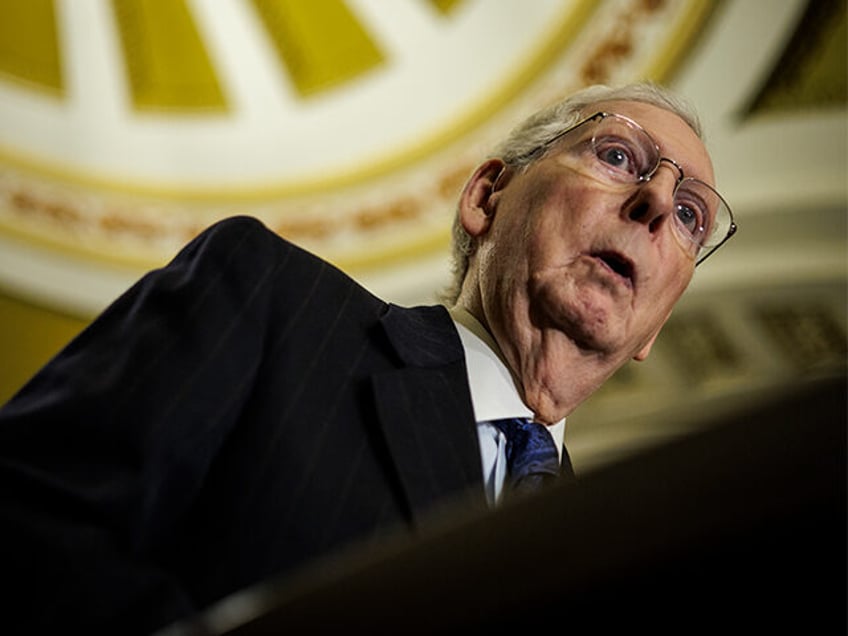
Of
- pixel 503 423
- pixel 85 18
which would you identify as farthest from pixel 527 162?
pixel 85 18

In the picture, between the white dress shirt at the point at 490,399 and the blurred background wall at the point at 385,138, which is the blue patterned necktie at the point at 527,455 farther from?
the blurred background wall at the point at 385,138

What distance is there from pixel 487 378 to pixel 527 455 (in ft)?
0.42

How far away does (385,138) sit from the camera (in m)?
5.99

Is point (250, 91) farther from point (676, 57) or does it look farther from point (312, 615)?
point (312, 615)

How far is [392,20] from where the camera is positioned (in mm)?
6121

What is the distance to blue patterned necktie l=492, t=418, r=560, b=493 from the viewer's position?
53.1 inches

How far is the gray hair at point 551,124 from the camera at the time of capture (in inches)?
71.9

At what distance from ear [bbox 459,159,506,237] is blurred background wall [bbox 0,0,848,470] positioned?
3461 millimetres

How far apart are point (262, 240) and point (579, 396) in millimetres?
475

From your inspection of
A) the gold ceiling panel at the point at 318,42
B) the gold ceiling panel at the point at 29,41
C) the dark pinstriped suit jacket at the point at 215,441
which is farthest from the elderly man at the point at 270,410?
the gold ceiling panel at the point at 29,41

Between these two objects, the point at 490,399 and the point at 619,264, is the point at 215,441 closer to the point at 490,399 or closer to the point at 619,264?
the point at 490,399

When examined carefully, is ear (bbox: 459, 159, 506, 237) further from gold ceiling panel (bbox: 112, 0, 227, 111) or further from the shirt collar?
gold ceiling panel (bbox: 112, 0, 227, 111)

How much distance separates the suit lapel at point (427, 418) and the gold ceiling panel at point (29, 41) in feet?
17.4

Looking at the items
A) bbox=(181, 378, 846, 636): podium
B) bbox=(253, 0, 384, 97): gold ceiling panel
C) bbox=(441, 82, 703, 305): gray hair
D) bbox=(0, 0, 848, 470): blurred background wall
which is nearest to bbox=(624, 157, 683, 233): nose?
bbox=(441, 82, 703, 305): gray hair
